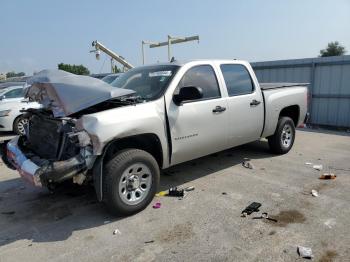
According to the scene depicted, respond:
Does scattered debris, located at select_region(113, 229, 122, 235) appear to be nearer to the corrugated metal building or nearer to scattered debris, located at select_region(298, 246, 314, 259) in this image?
scattered debris, located at select_region(298, 246, 314, 259)

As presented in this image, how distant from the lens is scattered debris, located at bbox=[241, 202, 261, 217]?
420 cm

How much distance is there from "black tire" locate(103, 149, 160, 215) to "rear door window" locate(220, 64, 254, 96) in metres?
2.04

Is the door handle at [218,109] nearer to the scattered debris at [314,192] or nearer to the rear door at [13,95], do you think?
the scattered debris at [314,192]

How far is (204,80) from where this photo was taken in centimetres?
518

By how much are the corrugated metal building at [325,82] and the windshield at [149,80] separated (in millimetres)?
7698

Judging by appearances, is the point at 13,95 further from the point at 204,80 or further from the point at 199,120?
the point at 199,120

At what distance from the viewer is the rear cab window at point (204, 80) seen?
4.91 meters

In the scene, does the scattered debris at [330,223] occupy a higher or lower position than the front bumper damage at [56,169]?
lower

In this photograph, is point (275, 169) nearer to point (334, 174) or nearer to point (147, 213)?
point (334, 174)

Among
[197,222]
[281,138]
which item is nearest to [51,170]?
[197,222]

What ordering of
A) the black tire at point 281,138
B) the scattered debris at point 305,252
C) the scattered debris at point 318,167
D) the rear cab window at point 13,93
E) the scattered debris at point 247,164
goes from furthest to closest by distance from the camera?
the rear cab window at point 13,93
the black tire at point 281,138
the scattered debris at point 247,164
the scattered debris at point 318,167
the scattered debris at point 305,252

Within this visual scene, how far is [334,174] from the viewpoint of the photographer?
567 cm

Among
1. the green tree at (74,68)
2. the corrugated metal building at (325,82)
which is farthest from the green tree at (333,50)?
the corrugated metal building at (325,82)

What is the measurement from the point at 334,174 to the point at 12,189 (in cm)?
536
